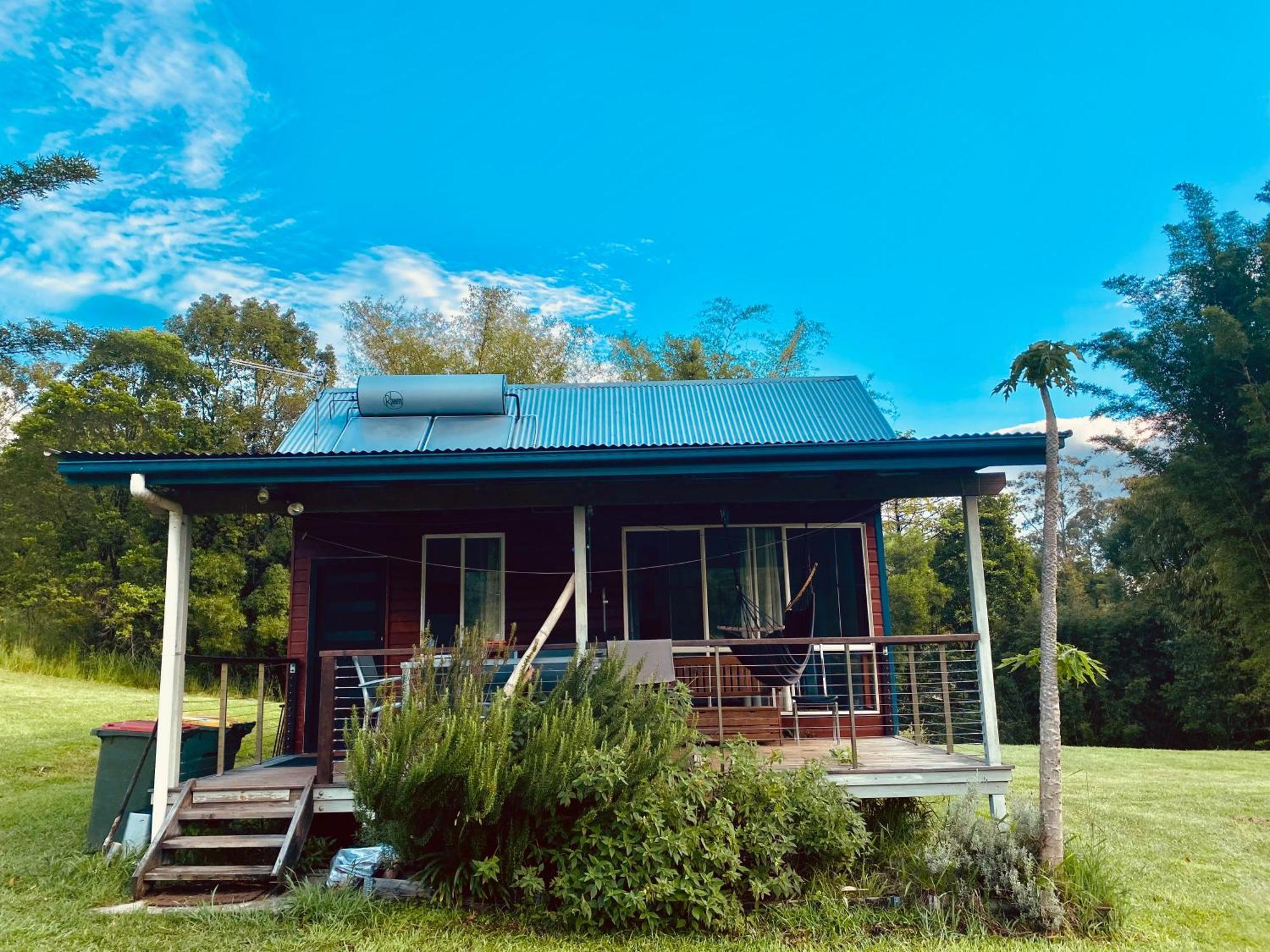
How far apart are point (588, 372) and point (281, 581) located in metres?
10.8

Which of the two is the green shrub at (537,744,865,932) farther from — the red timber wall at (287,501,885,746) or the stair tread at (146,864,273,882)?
the red timber wall at (287,501,885,746)

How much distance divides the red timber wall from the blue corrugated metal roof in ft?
2.27

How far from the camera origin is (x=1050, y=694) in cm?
529

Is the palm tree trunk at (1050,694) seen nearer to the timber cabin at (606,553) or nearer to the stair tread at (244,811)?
the timber cabin at (606,553)

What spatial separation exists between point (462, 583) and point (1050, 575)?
533cm

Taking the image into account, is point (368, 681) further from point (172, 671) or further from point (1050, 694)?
point (1050, 694)

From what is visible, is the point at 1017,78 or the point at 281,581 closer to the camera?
the point at 1017,78

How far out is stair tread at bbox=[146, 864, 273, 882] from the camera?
213 inches

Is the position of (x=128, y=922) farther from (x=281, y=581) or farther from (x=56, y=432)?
(x=56, y=432)

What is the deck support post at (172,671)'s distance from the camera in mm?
6082

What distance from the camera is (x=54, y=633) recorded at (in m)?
21.5

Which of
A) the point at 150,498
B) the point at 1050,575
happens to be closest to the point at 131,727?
the point at 150,498

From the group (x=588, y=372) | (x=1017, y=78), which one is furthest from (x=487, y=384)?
(x=588, y=372)

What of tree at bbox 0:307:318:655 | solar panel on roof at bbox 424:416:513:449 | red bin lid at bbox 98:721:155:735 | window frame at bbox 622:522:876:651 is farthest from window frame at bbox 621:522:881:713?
tree at bbox 0:307:318:655
